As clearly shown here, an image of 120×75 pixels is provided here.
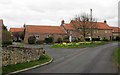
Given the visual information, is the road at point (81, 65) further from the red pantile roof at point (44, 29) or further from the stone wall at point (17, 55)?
the red pantile roof at point (44, 29)

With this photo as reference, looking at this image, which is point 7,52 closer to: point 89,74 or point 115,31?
point 89,74

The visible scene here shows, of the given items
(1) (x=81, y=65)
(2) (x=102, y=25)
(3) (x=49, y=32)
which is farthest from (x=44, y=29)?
(1) (x=81, y=65)

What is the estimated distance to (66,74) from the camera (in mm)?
15695

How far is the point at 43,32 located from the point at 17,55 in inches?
2151

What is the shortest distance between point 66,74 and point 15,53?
6319 millimetres

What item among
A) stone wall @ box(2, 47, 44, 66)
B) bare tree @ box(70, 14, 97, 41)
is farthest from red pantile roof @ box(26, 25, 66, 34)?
stone wall @ box(2, 47, 44, 66)

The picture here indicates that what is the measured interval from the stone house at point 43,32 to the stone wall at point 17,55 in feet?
157

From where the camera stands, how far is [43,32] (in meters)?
75.2

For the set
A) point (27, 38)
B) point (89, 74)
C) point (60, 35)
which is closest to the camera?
point (89, 74)

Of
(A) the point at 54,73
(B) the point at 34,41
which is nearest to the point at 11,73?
(A) the point at 54,73

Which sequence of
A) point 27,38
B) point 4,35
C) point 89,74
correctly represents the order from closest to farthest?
point 89,74 < point 4,35 < point 27,38

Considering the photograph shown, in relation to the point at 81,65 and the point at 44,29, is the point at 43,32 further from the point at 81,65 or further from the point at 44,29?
the point at 81,65

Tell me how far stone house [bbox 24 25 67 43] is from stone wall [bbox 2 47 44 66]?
47891mm

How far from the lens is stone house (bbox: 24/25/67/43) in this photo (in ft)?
241
